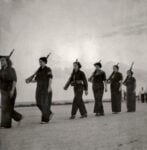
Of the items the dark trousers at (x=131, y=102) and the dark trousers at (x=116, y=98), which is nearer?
the dark trousers at (x=116, y=98)

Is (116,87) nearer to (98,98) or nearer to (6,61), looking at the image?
(98,98)

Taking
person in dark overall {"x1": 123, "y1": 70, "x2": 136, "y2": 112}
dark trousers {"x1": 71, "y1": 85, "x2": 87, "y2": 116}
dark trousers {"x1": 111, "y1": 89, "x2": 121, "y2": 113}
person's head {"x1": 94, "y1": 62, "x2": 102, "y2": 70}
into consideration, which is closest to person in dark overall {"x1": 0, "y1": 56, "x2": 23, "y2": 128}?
dark trousers {"x1": 71, "y1": 85, "x2": 87, "y2": 116}

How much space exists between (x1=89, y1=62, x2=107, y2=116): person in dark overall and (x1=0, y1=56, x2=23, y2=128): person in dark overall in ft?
13.5

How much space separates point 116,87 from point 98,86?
1.75 m

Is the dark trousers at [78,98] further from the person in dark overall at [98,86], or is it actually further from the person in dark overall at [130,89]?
the person in dark overall at [130,89]

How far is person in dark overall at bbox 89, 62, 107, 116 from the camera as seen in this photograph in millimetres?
11938

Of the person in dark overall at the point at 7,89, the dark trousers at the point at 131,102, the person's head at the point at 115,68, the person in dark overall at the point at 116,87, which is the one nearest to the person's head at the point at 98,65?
the person's head at the point at 115,68

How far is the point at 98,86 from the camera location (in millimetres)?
12023

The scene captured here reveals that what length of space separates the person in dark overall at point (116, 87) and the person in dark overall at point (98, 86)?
4.65 feet

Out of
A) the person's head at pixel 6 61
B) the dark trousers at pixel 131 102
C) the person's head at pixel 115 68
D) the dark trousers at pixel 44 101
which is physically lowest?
the dark trousers at pixel 131 102

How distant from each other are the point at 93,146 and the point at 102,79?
6.80m

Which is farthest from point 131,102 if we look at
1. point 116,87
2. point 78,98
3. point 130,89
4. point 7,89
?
point 7,89

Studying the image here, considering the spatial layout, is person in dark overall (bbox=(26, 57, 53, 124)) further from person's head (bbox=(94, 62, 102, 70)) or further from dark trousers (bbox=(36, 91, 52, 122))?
person's head (bbox=(94, 62, 102, 70))

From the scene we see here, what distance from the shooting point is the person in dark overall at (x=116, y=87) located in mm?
13430
